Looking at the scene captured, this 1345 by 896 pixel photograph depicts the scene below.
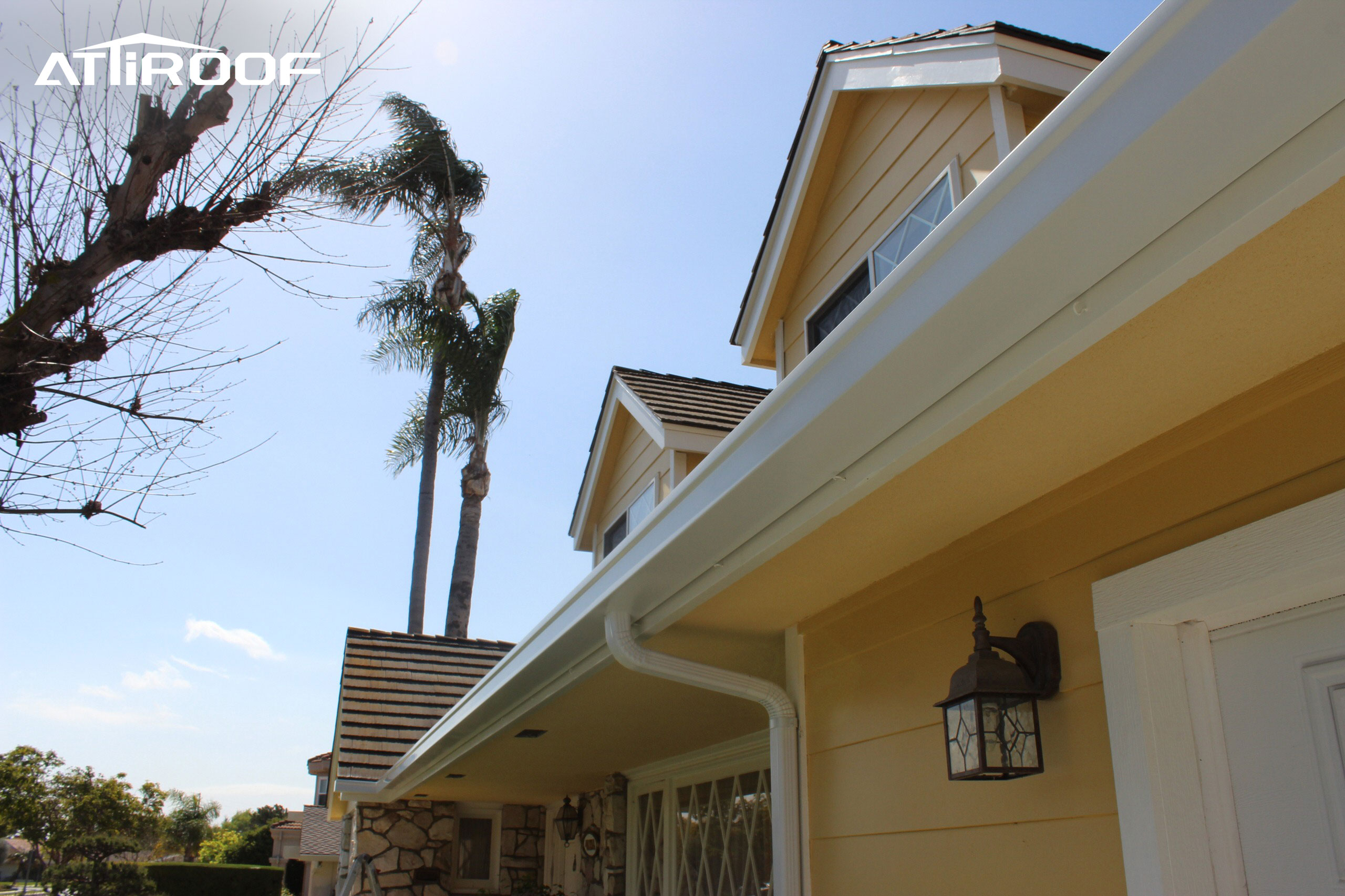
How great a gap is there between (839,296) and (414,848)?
6.67m

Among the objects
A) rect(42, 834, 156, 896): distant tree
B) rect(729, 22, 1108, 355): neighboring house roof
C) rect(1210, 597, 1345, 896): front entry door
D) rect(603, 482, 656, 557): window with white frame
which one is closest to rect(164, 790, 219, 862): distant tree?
rect(42, 834, 156, 896): distant tree

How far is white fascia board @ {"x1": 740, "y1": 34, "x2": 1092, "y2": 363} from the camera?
12.7 feet

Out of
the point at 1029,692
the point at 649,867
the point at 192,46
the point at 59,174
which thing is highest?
the point at 192,46

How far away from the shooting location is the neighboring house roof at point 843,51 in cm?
393

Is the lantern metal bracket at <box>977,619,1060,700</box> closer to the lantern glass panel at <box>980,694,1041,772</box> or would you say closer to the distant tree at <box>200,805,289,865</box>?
the lantern glass panel at <box>980,694,1041,772</box>

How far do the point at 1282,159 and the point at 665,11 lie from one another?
160 inches

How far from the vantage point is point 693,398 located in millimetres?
7516

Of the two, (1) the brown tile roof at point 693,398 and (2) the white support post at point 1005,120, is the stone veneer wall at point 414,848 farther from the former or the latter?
(2) the white support post at point 1005,120

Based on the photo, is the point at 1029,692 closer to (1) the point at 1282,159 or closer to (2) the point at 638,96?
(1) the point at 1282,159

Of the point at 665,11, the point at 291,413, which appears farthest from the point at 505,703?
the point at 665,11

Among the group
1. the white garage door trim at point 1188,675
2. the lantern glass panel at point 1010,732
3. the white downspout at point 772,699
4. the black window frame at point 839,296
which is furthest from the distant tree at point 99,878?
the white garage door trim at point 1188,675

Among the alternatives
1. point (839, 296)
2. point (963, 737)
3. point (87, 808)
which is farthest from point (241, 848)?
point (963, 737)

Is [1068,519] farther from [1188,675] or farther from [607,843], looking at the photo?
[607,843]

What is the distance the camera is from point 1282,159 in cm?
118
